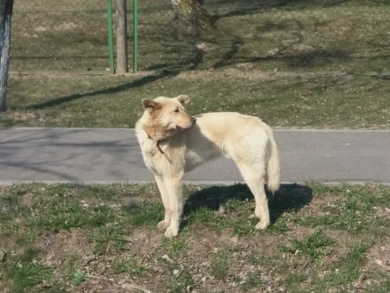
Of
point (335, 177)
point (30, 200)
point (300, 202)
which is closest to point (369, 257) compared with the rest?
point (300, 202)

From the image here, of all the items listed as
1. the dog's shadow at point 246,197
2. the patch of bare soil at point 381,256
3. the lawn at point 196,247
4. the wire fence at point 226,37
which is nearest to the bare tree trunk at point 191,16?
the wire fence at point 226,37

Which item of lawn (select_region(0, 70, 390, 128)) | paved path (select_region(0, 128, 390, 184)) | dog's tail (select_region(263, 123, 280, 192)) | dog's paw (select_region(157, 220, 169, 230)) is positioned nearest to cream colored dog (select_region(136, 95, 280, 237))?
dog's tail (select_region(263, 123, 280, 192))

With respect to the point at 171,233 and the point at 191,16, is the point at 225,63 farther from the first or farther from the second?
the point at 171,233

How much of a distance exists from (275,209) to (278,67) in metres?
7.04

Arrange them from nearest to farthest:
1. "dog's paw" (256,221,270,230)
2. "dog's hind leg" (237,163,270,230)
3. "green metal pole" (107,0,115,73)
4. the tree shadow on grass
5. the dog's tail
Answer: "dog's hind leg" (237,163,270,230) → the dog's tail → "dog's paw" (256,221,270,230) → the tree shadow on grass → "green metal pole" (107,0,115,73)

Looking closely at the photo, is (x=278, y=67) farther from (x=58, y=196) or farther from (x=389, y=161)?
(x=58, y=196)

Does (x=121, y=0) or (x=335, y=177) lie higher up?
(x=121, y=0)

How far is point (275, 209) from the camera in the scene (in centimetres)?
643

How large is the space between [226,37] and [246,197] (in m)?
8.51

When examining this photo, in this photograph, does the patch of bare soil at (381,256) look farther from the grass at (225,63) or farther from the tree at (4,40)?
the tree at (4,40)

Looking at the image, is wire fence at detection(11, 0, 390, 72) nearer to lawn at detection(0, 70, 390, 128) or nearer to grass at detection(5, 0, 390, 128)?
grass at detection(5, 0, 390, 128)

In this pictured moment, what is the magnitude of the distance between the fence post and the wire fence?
0.42 m

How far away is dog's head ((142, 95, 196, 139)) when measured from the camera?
5352mm

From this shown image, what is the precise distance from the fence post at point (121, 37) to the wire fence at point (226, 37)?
42 centimetres
